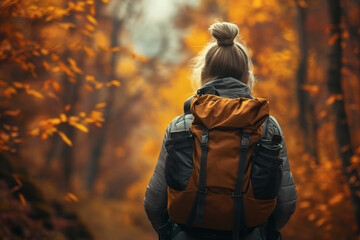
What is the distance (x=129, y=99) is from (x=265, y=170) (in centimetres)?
1452

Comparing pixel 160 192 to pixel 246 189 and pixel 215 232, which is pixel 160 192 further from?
pixel 246 189

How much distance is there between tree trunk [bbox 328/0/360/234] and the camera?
488 cm

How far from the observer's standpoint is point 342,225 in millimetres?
5973

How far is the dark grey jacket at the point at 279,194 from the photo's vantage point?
2.15 meters

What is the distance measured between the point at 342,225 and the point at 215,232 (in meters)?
5.00

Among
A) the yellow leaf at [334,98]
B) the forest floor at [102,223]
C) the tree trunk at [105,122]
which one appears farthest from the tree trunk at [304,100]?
the tree trunk at [105,122]

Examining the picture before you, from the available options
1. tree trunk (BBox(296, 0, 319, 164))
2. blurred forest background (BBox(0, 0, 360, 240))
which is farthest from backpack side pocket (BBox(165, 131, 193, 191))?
tree trunk (BBox(296, 0, 319, 164))

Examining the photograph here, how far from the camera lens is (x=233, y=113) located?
76.2 inches

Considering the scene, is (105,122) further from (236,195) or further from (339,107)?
(236,195)

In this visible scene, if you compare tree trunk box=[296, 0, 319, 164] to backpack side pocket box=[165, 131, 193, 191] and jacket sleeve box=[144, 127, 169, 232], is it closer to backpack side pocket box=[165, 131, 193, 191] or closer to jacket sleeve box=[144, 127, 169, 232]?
jacket sleeve box=[144, 127, 169, 232]

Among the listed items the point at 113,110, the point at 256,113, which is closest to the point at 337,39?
the point at 256,113

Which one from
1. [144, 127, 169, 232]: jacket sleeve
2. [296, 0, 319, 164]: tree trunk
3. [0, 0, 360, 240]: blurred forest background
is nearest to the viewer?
[144, 127, 169, 232]: jacket sleeve

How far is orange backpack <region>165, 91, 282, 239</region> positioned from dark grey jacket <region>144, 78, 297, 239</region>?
0.17 metres

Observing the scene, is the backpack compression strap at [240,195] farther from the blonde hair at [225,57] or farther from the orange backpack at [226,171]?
the blonde hair at [225,57]
